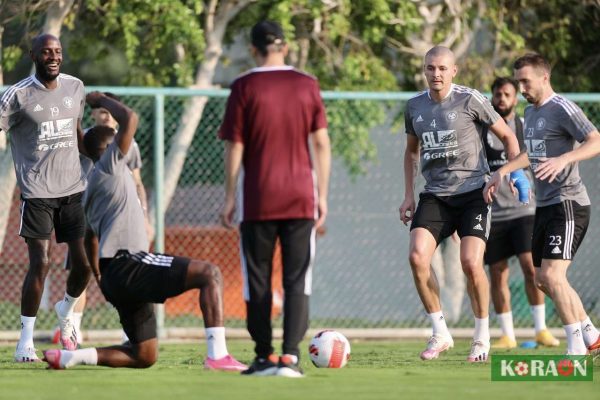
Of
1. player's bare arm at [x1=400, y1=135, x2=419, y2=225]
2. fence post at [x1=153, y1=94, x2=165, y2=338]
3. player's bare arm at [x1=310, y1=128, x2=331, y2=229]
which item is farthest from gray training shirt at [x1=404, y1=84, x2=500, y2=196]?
fence post at [x1=153, y1=94, x2=165, y2=338]

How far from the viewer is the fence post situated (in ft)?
45.1

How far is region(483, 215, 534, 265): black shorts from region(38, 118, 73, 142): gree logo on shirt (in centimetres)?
433

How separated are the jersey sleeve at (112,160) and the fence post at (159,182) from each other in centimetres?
572

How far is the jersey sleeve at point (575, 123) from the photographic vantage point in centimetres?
924

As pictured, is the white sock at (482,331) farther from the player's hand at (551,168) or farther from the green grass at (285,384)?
the player's hand at (551,168)

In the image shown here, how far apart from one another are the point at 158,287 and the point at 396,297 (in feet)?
30.4

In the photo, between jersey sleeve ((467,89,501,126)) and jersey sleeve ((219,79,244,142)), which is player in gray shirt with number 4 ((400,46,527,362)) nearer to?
jersey sleeve ((467,89,501,126))

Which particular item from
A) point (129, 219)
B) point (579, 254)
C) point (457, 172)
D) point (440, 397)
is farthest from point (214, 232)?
point (440, 397)

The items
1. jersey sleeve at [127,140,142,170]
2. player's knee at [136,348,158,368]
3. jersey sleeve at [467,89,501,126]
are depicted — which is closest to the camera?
player's knee at [136,348,158,368]

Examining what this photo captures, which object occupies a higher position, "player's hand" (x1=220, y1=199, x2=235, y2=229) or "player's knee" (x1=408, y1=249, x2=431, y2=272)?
"player's hand" (x1=220, y1=199, x2=235, y2=229)

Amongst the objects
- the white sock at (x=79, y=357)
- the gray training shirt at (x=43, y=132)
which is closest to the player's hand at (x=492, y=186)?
the white sock at (x=79, y=357)

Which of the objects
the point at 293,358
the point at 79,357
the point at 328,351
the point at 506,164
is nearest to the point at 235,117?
the point at 293,358

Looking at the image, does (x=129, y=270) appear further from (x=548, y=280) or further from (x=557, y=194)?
(x=557, y=194)

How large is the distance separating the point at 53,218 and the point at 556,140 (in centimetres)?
399
